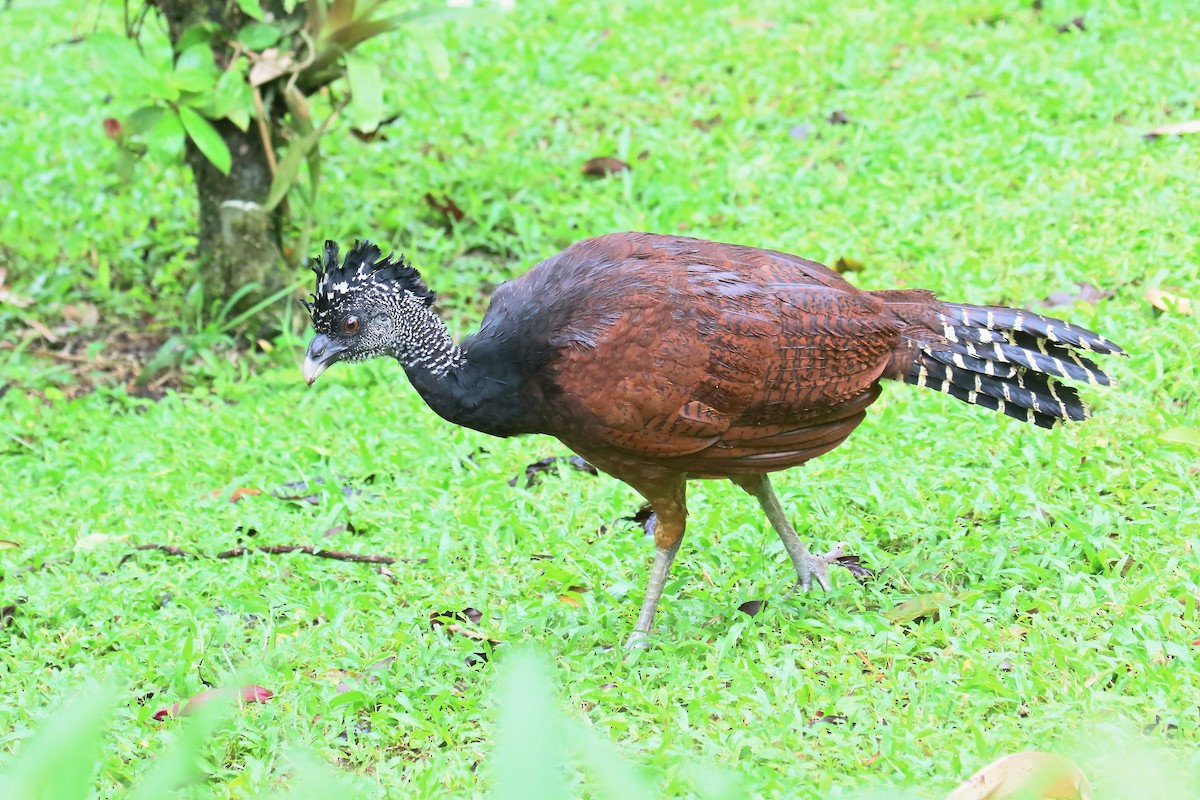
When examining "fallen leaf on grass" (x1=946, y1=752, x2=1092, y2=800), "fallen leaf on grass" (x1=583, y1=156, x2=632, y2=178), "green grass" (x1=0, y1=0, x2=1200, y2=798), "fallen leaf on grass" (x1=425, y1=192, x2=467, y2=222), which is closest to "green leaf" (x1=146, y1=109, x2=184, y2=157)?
"green grass" (x1=0, y1=0, x2=1200, y2=798)

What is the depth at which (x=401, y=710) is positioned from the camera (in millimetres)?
4059

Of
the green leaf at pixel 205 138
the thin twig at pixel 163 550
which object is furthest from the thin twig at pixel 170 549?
the green leaf at pixel 205 138

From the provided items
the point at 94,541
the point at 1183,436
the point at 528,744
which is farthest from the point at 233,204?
the point at 528,744

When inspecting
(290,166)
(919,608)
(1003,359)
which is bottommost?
(919,608)

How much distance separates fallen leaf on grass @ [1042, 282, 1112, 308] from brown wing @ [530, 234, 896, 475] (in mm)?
2248

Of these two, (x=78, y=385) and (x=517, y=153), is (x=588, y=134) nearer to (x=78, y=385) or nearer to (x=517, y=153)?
(x=517, y=153)

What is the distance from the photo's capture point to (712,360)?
13.4 ft

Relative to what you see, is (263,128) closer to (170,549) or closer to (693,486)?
(170,549)

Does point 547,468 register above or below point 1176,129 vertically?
below

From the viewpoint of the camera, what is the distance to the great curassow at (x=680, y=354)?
4074 millimetres

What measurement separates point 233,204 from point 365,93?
1206mm

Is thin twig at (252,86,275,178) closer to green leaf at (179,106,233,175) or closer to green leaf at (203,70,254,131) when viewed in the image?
green leaf at (203,70,254,131)

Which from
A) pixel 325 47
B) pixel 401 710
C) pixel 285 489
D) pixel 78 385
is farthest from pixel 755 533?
pixel 78 385

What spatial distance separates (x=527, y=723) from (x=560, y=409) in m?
2.94
